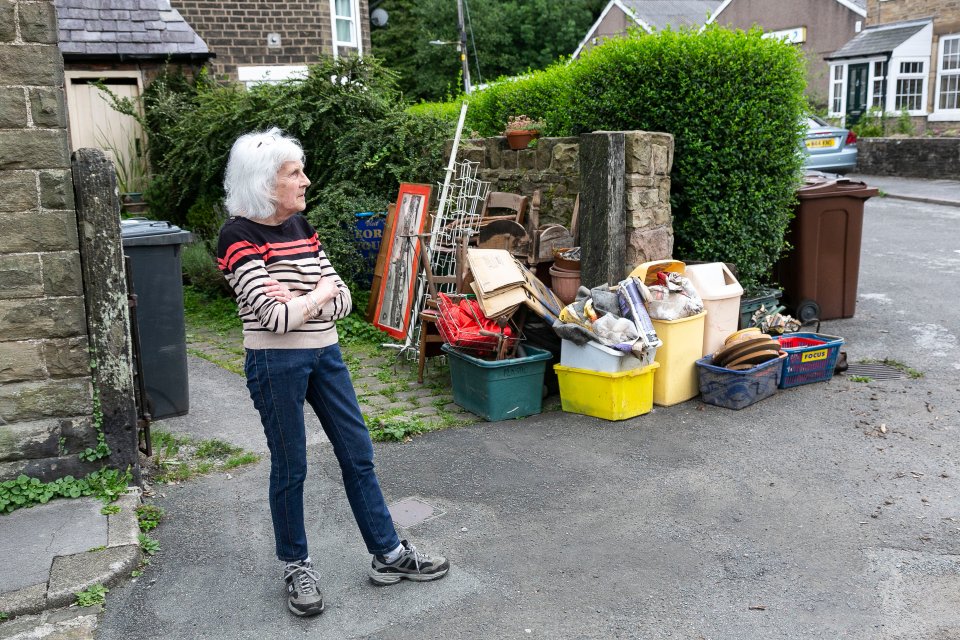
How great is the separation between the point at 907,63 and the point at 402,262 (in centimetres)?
2503

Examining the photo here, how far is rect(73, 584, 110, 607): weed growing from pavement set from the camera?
3.82 m

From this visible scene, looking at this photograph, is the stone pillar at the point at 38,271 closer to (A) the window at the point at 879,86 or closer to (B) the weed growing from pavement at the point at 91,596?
(B) the weed growing from pavement at the point at 91,596

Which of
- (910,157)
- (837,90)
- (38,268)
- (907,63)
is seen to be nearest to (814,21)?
(837,90)

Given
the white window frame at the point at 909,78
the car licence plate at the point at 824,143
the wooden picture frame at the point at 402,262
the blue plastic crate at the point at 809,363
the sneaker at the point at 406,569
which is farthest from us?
the white window frame at the point at 909,78

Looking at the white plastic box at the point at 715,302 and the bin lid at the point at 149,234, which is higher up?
the bin lid at the point at 149,234

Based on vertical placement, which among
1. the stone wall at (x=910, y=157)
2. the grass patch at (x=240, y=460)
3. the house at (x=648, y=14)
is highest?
the house at (x=648, y=14)

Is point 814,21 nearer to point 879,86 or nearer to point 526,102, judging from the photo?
point 879,86

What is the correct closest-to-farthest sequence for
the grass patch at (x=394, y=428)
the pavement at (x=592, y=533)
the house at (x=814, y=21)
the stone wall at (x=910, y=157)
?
the pavement at (x=592, y=533), the grass patch at (x=394, y=428), the stone wall at (x=910, y=157), the house at (x=814, y=21)

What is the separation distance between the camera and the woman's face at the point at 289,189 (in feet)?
11.5

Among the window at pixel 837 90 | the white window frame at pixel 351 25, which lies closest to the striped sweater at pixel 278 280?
the white window frame at pixel 351 25

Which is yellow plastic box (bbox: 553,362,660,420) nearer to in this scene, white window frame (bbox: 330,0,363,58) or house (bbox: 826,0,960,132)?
white window frame (bbox: 330,0,363,58)

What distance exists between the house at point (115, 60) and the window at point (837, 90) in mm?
23090

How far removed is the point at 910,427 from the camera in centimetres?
572

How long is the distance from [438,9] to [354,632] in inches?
1963
